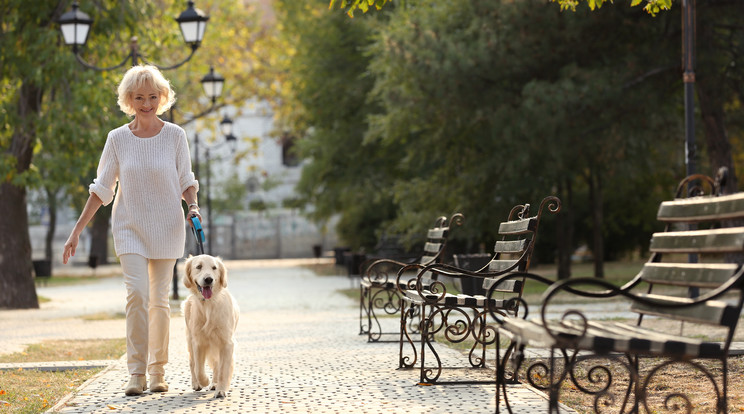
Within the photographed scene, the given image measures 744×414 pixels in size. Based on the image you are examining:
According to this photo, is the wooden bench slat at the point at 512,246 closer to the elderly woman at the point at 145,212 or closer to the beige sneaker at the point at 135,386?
the elderly woman at the point at 145,212

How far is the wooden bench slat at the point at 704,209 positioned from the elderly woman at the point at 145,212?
10.2 ft

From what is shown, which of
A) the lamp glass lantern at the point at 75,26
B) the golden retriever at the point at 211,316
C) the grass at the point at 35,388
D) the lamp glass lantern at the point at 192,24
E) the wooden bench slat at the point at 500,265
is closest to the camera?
the golden retriever at the point at 211,316

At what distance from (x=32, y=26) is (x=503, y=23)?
8.82m

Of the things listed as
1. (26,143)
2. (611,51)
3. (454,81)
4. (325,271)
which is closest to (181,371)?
(26,143)

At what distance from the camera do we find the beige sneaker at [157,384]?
6.86m

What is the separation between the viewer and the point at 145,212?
22.6 feet

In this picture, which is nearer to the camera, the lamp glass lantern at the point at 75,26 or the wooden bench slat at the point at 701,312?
the wooden bench slat at the point at 701,312

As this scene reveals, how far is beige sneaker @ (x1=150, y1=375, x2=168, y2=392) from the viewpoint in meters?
6.86

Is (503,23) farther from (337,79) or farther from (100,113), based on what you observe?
(337,79)

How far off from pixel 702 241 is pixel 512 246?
2.18 meters

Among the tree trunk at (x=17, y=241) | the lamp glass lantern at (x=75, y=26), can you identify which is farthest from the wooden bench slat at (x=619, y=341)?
the tree trunk at (x=17, y=241)

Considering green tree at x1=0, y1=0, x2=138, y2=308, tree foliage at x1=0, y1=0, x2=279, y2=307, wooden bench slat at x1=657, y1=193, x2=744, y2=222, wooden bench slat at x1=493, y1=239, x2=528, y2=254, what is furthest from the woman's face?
green tree at x1=0, y1=0, x2=138, y2=308

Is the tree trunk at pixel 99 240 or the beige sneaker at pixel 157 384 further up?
the tree trunk at pixel 99 240

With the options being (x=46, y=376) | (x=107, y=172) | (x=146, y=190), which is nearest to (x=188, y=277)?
(x=146, y=190)
